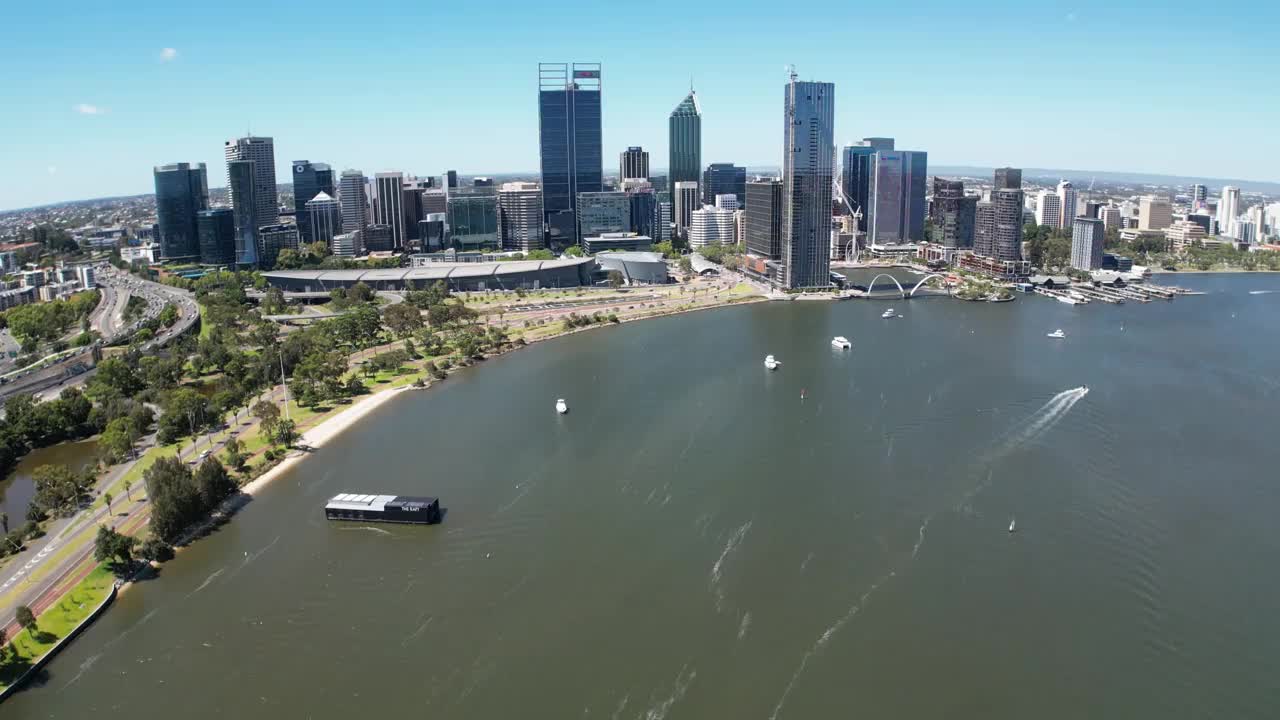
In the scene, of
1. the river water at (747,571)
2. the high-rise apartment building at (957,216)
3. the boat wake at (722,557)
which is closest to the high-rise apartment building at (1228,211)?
the high-rise apartment building at (957,216)

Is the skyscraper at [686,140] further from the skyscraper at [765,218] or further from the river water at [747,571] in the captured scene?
the river water at [747,571]

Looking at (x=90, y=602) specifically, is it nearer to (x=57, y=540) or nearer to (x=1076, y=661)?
(x=57, y=540)

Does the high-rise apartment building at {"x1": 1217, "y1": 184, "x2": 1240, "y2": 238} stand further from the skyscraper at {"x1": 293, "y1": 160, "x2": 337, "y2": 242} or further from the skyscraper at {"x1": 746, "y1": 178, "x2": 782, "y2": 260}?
the skyscraper at {"x1": 293, "y1": 160, "x2": 337, "y2": 242}

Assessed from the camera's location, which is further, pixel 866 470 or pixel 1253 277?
pixel 1253 277

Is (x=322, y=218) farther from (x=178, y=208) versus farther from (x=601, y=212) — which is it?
(x=601, y=212)

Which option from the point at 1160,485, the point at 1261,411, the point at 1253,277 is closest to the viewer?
the point at 1160,485

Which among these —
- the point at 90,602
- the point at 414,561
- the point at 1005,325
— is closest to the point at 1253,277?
the point at 1005,325
